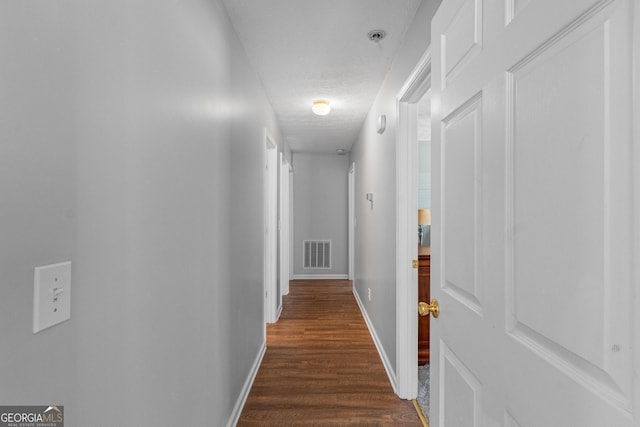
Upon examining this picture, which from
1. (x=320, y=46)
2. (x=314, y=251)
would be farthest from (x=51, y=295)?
(x=314, y=251)

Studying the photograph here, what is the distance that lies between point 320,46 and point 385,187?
46.3 inches

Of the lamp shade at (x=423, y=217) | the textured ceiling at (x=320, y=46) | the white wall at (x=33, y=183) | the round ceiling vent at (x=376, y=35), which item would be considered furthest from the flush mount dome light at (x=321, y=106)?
the white wall at (x=33, y=183)

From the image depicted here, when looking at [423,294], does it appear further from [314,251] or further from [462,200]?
[314,251]

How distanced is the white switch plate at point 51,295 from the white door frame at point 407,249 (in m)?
1.94

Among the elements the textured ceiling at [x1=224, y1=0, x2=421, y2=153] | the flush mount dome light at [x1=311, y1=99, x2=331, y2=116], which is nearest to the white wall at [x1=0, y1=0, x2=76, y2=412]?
the textured ceiling at [x1=224, y1=0, x2=421, y2=153]

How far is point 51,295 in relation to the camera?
670mm

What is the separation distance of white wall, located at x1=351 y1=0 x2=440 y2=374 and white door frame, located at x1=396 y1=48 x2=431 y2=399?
14 cm

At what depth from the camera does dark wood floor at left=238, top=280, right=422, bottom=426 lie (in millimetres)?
2113

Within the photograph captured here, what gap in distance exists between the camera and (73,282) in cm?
74

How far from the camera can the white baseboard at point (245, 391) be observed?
6.61 ft

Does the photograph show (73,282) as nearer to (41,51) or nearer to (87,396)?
(87,396)

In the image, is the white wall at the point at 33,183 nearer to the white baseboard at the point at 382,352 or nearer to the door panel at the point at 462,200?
the door panel at the point at 462,200

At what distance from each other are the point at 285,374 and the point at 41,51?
2563 mm

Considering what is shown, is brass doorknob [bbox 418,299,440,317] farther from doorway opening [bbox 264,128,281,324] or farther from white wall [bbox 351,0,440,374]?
doorway opening [bbox 264,128,281,324]
